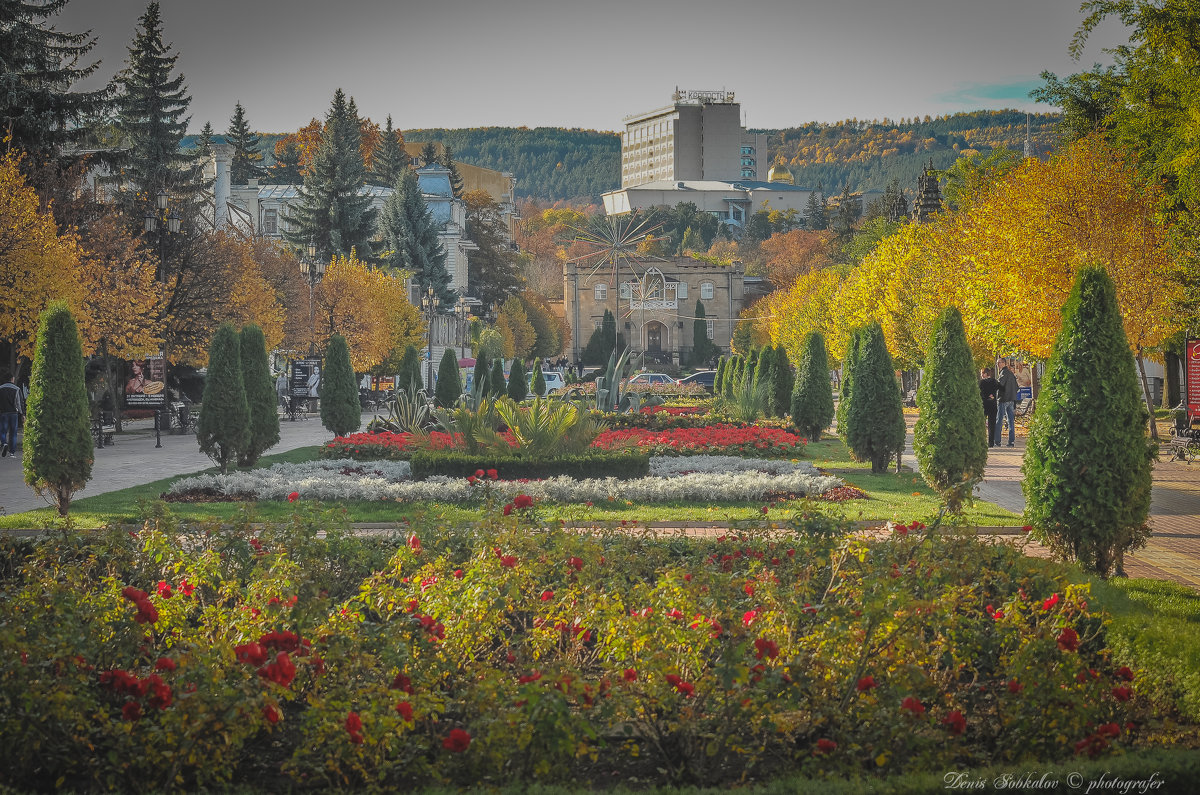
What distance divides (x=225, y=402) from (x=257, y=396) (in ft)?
3.99

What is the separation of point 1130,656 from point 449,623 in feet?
11.2

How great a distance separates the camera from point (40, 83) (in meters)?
25.9

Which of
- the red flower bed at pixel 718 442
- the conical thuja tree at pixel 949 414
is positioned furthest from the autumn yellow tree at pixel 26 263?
the conical thuja tree at pixel 949 414

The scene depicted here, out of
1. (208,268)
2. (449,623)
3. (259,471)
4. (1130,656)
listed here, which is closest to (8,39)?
(208,268)

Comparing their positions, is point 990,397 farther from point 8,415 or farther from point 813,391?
point 8,415

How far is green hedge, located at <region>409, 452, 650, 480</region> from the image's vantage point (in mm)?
14125

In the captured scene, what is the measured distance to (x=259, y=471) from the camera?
1479 cm

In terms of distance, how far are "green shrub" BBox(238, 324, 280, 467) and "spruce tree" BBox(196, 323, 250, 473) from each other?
1.25 feet

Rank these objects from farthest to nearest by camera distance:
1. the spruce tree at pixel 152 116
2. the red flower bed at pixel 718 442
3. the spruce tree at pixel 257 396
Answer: the spruce tree at pixel 152 116 < the red flower bed at pixel 718 442 < the spruce tree at pixel 257 396

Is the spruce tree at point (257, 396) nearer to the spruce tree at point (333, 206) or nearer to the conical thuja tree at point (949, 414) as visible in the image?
the conical thuja tree at point (949, 414)

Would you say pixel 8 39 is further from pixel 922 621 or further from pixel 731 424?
pixel 922 621

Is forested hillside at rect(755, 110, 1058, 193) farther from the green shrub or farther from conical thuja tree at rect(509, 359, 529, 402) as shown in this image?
the green shrub

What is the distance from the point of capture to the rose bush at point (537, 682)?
392cm

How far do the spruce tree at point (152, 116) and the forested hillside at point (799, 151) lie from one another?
369 feet
